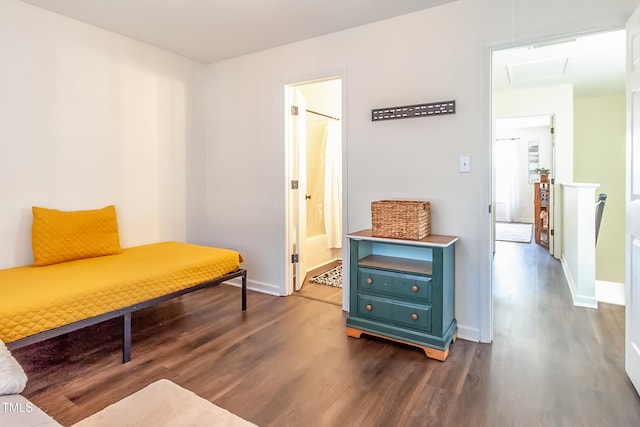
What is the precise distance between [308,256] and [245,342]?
2020mm

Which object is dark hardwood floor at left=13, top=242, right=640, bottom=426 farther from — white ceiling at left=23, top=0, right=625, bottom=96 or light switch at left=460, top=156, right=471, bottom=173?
white ceiling at left=23, top=0, right=625, bottom=96

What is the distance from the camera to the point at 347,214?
2996 millimetres

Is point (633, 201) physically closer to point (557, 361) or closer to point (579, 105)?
point (557, 361)

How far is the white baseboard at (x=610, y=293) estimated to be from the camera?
10.5ft

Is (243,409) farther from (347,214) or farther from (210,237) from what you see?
(210,237)

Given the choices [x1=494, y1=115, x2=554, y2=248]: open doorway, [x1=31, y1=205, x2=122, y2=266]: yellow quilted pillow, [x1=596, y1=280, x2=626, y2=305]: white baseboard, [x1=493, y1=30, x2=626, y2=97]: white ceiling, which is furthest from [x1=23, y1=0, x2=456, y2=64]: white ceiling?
[x1=494, y1=115, x2=554, y2=248]: open doorway

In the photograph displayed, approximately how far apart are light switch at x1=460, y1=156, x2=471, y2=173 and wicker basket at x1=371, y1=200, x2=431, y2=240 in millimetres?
337

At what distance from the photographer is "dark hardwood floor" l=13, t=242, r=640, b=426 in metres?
1.68

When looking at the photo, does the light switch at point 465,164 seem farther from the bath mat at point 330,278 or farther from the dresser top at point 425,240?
the bath mat at point 330,278

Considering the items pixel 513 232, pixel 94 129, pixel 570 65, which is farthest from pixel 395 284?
pixel 513 232

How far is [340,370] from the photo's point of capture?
2066 mm

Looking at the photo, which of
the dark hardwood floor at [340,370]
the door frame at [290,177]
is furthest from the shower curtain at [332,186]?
the dark hardwood floor at [340,370]

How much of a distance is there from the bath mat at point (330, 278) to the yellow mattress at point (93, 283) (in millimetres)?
1151

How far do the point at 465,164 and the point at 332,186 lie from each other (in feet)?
8.20
